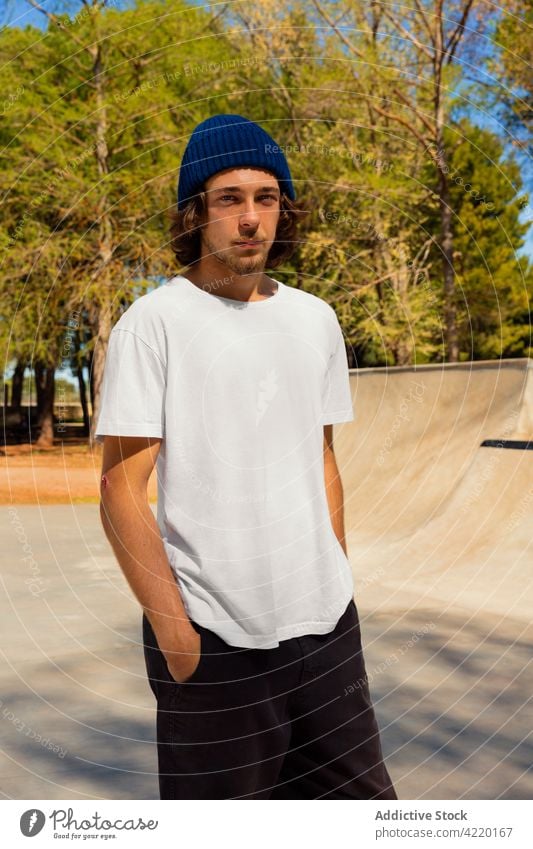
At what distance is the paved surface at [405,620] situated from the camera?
14.9 ft

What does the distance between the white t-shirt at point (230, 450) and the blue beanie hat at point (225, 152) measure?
0.93 ft

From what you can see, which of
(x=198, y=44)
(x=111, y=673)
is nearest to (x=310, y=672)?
(x=111, y=673)

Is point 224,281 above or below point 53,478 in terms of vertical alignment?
above

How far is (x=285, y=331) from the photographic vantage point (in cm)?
239

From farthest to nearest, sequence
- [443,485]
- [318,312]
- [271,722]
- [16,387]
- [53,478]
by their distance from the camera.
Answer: [16,387] → [53,478] → [443,485] → [318,312] → [271,722]

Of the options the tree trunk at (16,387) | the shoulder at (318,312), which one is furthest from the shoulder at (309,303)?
the tree trunk at (16,387)

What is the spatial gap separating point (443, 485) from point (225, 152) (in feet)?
33.0

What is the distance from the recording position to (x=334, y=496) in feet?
8.71

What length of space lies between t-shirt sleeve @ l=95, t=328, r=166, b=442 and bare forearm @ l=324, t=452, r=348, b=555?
25.0 inches

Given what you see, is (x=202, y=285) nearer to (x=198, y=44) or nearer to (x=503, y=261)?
(x=198, y=44)

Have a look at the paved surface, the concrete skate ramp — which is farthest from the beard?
the concrete skate ramp

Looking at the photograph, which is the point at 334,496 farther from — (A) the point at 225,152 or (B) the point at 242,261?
(A) the point at 225,152

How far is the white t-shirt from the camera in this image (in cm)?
219

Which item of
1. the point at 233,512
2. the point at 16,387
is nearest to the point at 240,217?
the point at 233,512
